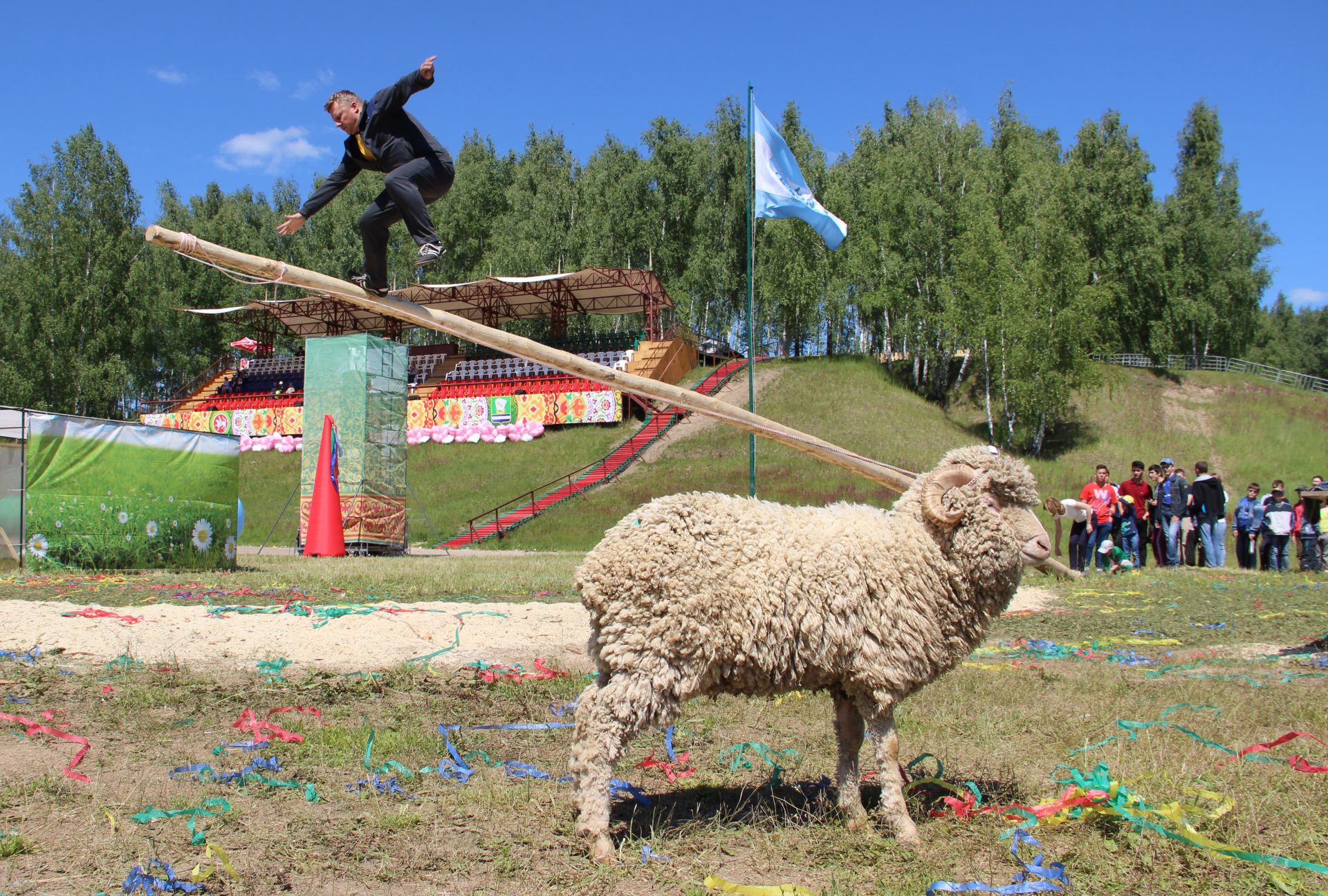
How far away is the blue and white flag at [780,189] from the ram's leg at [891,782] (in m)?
9.07

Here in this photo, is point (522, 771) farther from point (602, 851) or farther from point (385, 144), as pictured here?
point (385, 144)

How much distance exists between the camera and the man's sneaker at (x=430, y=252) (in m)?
5.46

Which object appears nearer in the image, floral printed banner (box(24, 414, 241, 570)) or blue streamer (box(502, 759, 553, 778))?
blue streamer (box(502, 759, 553, 778))

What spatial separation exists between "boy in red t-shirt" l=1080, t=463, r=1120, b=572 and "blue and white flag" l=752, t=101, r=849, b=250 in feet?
23.0

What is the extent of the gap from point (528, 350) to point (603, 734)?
2216 millimetres

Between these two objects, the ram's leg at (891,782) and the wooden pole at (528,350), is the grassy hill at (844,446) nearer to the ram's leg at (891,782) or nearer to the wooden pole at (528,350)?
the wooden pole at (528,350)

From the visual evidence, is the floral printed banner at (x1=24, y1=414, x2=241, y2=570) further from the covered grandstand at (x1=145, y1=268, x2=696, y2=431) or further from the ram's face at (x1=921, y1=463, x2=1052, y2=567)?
the covered grandstand at (x1=145, y1=268, x2=696, y2=431)

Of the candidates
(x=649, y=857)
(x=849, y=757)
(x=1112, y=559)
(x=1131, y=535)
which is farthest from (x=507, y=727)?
(x=1112, y=559)

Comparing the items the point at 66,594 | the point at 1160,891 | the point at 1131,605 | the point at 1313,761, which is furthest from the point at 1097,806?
the point at 66,594

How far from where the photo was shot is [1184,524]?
17.8 m

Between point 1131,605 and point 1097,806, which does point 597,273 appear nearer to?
point 1131,605

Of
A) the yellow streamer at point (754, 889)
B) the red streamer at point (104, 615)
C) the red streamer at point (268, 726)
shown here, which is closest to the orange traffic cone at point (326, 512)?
the red streamer at point (104, 615)

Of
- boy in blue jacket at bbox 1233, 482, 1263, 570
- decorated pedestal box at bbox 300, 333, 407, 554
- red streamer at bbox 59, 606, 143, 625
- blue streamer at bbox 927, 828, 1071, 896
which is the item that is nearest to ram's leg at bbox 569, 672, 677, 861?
blue streamer at bbox 927, 828, 1071, 896

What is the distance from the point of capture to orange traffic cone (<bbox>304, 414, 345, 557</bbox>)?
20.2 metres
